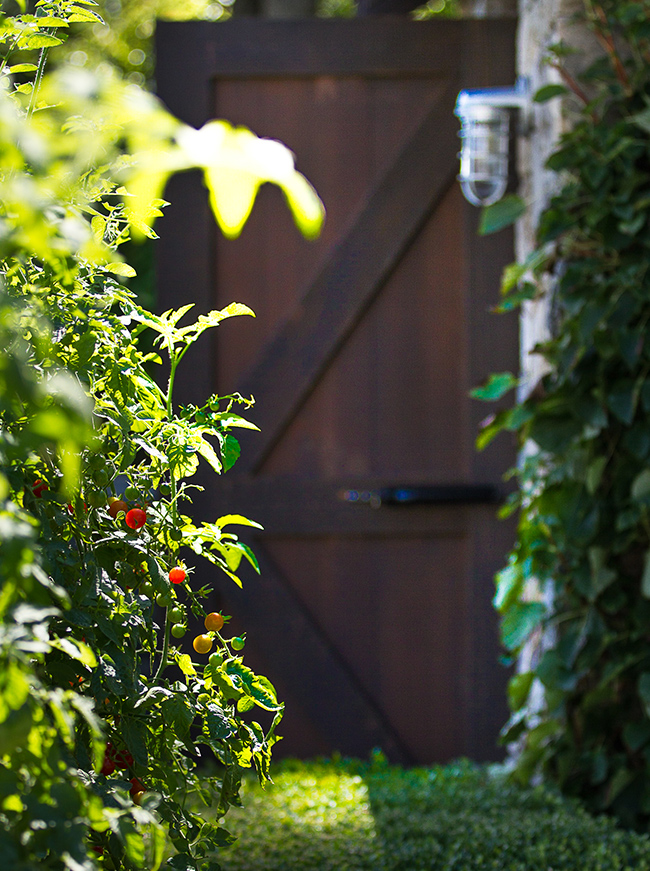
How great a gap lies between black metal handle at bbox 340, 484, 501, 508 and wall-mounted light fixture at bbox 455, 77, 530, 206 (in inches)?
30.8

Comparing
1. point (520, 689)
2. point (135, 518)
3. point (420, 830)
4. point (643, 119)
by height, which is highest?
point (643, 119)

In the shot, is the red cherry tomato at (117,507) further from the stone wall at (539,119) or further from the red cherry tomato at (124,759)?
the stone wall at (539,119)

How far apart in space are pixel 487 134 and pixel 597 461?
1003 millimetres

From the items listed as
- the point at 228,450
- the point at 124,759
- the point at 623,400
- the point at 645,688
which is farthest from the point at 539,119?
the point at 124,759

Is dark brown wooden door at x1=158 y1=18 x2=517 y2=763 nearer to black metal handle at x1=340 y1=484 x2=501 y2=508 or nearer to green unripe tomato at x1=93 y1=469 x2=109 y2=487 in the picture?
black metal handle at x1=340 y1=484 x2=501 y2=508

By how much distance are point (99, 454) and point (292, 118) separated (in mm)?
1790

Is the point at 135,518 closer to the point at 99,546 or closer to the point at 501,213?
the point at 99,546

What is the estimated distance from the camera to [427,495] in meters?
2.32

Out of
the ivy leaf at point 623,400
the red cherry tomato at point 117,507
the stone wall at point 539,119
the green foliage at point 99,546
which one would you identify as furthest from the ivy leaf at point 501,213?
the red cherry tomato at point 117,507

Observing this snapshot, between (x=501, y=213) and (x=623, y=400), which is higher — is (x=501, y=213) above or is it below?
above

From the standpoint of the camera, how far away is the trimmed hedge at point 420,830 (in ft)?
4.54

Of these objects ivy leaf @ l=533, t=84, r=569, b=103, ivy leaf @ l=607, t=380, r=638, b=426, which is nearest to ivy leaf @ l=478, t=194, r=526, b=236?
ivy leaf @ l=533, t=84, r=569, b=103

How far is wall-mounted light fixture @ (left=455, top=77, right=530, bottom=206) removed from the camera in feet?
7.30

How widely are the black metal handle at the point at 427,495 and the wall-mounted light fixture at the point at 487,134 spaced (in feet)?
2.56
